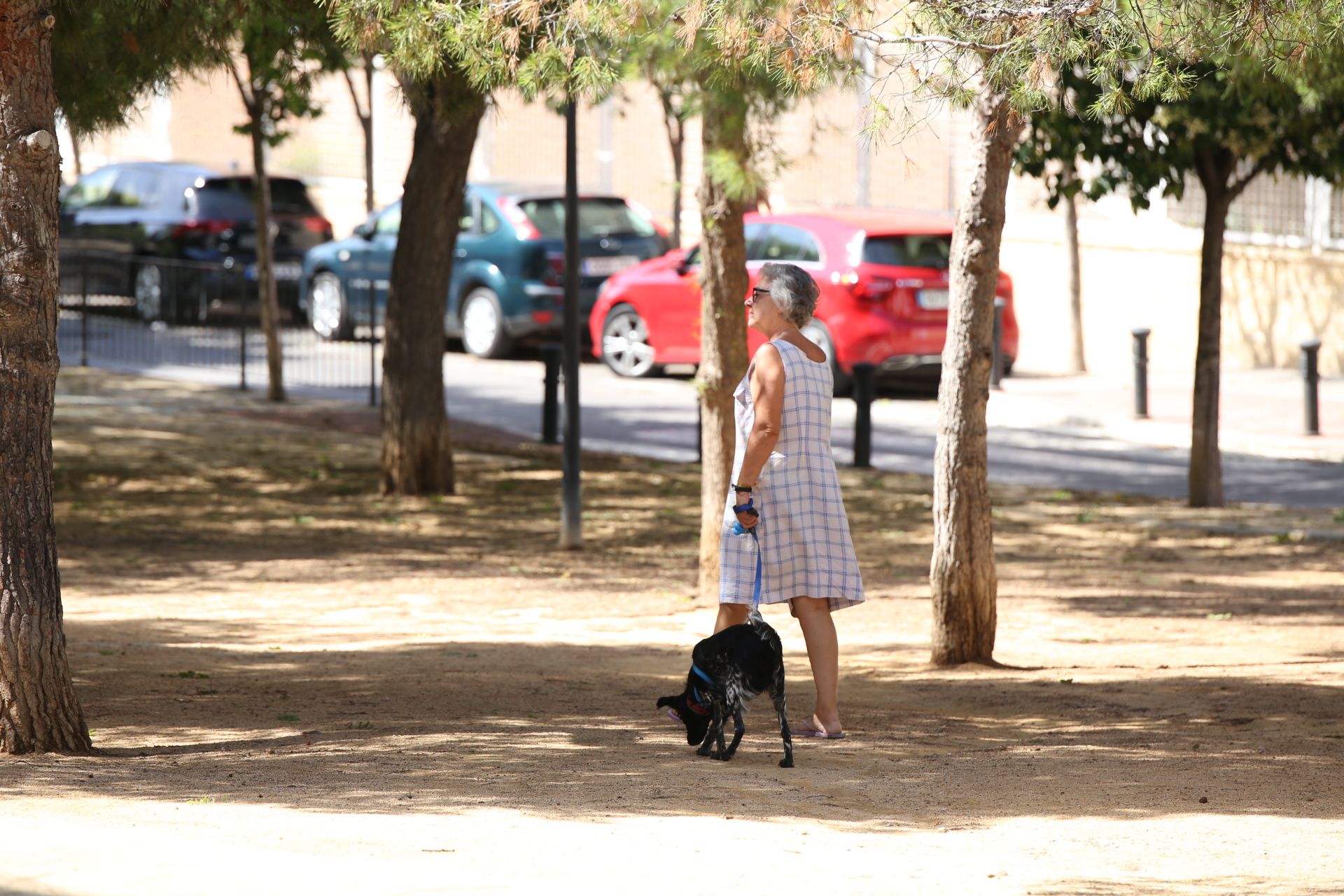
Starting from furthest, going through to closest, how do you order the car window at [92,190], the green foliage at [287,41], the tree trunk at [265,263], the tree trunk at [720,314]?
the car window at [92,190]
the tree trunk at [265,263]
the tree trunk at [720,314]
the green foliage at [287,41]

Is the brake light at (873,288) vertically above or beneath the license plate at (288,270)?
beneath

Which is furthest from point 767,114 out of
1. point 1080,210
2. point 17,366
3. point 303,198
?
point 303,198

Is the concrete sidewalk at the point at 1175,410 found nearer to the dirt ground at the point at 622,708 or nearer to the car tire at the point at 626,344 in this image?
the dirt ground at the point at 622,708

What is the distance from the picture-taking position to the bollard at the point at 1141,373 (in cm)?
1700

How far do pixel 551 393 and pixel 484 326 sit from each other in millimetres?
5382

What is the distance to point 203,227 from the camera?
76.0ft

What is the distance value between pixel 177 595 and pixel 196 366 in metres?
11.1

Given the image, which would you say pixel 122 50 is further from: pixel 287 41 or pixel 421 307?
pixel 421 307

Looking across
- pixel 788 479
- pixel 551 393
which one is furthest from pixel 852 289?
pixel 788 479

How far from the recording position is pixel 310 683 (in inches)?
306

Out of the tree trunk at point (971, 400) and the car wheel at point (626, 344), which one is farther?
the car wheel at point (626, 344)

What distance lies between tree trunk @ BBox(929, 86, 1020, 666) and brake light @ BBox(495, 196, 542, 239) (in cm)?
1261

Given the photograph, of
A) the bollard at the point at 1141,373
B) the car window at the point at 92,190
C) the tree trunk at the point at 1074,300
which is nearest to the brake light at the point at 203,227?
the car window at the point at 92,190

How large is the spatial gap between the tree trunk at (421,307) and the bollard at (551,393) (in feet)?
7.65
